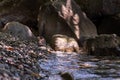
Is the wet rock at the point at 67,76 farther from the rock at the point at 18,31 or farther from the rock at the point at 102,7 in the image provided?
the rock at the point at 102,7

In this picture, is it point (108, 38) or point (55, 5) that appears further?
point (55, 5)

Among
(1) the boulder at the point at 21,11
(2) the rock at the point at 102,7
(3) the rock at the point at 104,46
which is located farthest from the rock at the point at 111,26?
(3) the rock at the point at 104,46

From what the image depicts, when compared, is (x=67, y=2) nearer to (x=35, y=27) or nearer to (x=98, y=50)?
(x=35, y=27)

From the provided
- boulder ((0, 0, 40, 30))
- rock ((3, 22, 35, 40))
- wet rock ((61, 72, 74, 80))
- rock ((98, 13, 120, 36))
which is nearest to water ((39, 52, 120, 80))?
wet rock ((61, 72, 74, 80))

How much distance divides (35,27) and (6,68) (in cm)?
1221

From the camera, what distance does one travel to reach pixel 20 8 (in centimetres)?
1902

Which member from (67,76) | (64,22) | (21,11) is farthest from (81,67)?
(21,11)

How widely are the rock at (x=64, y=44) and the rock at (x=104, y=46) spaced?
0.66 metres

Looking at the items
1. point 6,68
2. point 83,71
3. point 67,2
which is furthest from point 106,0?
point 6,68

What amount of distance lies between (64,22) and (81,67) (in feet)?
20.7

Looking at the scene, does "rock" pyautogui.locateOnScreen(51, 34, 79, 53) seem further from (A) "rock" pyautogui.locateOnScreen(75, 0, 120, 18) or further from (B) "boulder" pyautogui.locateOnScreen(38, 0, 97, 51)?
(A) "rock" pyautogui.locateOnScreen(75, 0, 120, 18)

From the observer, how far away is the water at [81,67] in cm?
829

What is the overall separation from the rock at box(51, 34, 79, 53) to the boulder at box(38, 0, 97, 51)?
114 cm

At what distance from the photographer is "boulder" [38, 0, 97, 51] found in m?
15.9
